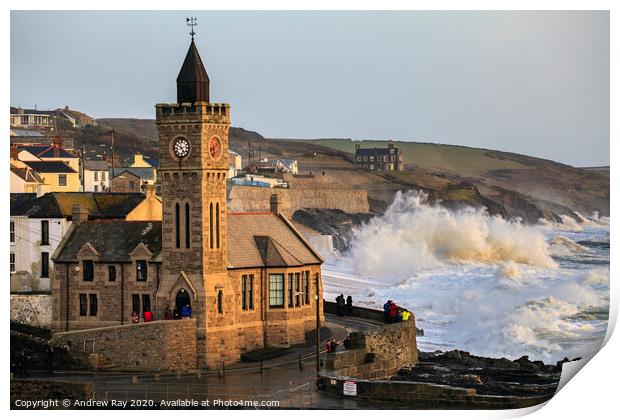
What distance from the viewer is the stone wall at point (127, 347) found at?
53656 mm

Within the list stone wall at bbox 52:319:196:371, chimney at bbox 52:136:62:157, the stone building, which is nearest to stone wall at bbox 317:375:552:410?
the stone building

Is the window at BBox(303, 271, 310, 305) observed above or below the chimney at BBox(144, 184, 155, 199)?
below

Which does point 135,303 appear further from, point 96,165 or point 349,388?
point 96,165

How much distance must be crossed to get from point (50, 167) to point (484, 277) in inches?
1181

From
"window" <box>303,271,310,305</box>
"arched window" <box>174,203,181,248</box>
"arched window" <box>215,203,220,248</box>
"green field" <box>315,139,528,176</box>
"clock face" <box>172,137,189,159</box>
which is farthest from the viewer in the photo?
"green field" <box>315,139,528,176</box>

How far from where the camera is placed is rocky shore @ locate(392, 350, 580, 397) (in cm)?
5403

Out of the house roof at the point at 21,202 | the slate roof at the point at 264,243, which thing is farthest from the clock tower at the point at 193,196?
the house roof at the point at 21,202

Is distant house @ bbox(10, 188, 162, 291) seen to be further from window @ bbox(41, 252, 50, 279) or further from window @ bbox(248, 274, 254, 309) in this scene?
window @ bbox(248, 274, 254, 309)

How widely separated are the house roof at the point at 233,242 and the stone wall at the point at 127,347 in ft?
10.7

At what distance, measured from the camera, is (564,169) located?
91625 millimetres

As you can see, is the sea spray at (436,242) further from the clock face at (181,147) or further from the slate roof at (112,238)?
the clock face at (181,147)

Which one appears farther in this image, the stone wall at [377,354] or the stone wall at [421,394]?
the stone wall at [377,354]

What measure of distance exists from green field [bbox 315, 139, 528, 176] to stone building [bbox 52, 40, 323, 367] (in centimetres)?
3370
